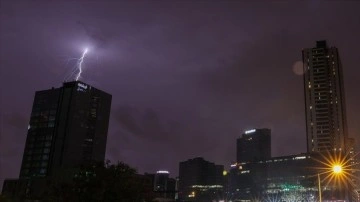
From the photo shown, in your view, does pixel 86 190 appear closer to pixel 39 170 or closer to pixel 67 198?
pixel 67 198

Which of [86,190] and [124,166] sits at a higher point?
[124,166]

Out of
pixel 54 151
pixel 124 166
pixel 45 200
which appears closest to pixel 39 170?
pixel 54 151

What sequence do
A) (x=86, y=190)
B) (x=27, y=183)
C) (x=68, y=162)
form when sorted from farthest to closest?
1. (x=68, y=162)
2. (x=27, y=183)
3. (x=86, y=190)

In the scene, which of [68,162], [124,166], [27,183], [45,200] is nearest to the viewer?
[124,166]

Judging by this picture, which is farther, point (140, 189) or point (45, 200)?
point (45, 200)

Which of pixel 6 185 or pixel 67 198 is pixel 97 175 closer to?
pixel 67 198

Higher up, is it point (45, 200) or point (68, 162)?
point (68, 162)

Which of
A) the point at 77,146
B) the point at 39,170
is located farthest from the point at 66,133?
the point at 39,170

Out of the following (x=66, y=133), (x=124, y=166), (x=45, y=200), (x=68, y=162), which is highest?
(x=66, y=133)

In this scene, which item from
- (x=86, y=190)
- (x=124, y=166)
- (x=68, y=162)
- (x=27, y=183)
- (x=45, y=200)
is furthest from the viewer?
(x=68, y=162)
